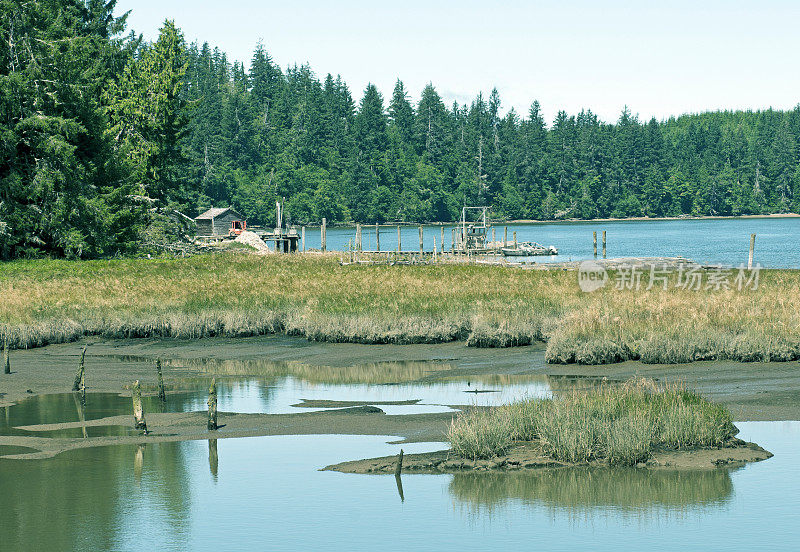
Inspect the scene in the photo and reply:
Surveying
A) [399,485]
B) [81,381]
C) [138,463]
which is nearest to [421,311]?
[81,381]

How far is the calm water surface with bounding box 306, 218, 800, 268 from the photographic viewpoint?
90.7 m

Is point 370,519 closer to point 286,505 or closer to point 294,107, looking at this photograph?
point 286,505

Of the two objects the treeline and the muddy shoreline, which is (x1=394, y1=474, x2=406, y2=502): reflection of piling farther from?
the treeline

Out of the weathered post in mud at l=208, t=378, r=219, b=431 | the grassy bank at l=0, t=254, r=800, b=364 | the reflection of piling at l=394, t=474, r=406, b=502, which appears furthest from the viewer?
the grassy bank at l=0, t=254, r=800, b=364

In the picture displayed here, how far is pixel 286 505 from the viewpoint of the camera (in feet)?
46.2

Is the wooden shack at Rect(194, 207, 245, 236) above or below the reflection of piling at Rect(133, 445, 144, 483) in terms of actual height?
above

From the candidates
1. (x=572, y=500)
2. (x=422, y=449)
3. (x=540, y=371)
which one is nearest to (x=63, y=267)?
(x=540, y=371)

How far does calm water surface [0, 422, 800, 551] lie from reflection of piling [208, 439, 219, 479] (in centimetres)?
5

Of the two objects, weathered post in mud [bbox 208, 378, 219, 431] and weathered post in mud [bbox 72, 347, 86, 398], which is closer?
weathered post in mud [bbox 208, 378, 219, 431]

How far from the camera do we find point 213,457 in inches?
663

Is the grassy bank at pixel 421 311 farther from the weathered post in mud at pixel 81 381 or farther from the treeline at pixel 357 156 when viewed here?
the treeline at pixel 357 156

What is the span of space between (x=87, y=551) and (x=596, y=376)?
546 inches

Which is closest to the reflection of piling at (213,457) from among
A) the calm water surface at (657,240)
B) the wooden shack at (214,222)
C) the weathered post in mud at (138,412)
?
A: the weathered post in mud at (138,412)

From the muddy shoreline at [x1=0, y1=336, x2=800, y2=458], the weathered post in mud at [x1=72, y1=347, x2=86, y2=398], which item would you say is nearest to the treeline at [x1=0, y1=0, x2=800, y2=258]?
the muddy shoreline at [x1=0, y1=336, x2=800, y2=458]
